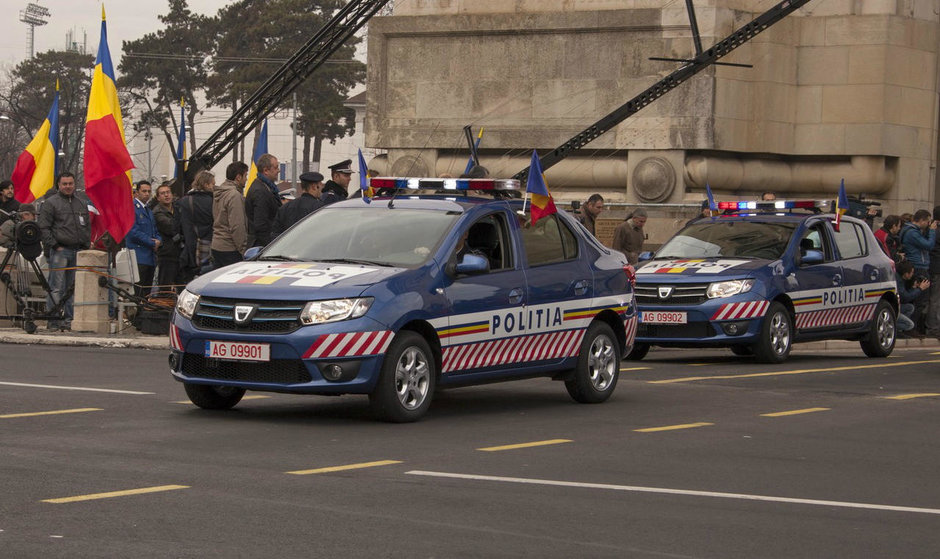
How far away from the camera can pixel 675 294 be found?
18.4 m

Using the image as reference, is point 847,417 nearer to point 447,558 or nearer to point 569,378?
point 569,378

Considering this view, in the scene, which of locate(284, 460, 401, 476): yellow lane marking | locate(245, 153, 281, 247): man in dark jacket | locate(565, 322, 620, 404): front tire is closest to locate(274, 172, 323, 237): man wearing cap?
locate(245, 153, 281, 247): man in dark jacket

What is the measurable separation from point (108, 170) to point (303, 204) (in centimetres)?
460

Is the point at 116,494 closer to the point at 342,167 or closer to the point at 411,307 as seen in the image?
the point at 411,307

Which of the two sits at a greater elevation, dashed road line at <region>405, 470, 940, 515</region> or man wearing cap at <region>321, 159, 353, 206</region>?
man wearing cap at <region>321, 159, 353, 206</region>

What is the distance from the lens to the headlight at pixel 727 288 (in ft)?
59.9

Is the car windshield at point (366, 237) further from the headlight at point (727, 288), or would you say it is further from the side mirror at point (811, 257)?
the side mirror at point (811, 257)

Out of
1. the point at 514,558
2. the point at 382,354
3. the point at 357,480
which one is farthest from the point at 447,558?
the point at 382,354

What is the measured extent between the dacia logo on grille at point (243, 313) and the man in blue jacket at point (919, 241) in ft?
46.9

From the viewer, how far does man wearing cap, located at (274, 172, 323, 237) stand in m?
17.9

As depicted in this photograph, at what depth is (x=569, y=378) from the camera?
13602 mm

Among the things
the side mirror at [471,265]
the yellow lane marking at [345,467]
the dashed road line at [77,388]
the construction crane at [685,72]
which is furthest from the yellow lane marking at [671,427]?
the construction crane at [685,72]

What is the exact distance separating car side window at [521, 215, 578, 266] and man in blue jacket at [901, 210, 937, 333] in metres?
11.0

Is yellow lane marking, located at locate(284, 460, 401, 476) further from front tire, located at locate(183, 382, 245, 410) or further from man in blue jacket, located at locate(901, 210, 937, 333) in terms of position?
man in blue jacket, located at locate(901, 210, 937, 333)
